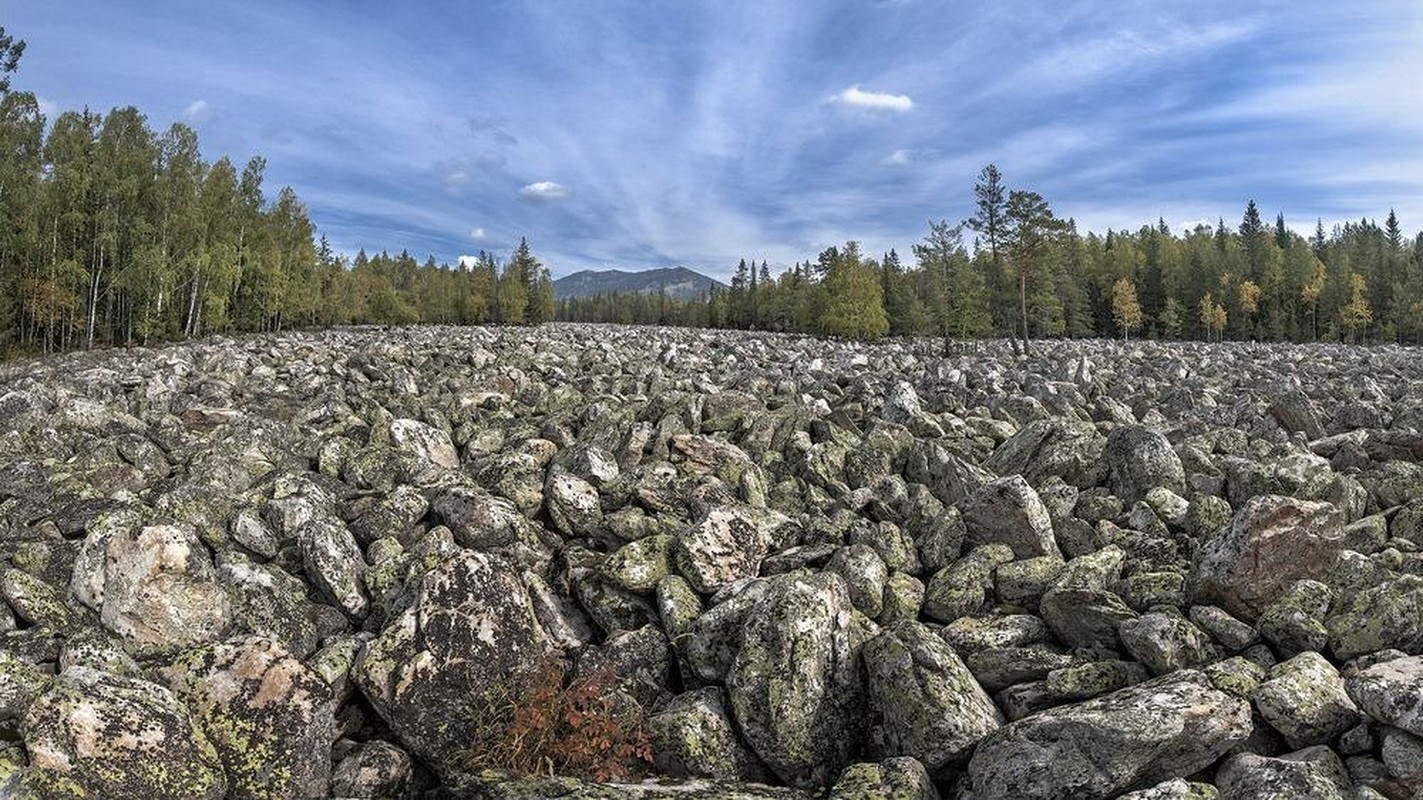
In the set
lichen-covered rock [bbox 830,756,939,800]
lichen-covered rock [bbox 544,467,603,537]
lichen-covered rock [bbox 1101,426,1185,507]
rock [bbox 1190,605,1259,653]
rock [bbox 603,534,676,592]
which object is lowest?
lichen-covered rock [bbox 830,756,939,800]

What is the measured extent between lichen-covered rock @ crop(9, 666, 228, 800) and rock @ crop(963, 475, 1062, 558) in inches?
319

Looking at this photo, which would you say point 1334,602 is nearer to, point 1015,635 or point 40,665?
point 1015,635

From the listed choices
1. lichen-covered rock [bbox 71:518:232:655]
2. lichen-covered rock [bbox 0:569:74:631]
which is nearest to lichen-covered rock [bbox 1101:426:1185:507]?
lichen-covered rock [bbox 71:518:232:655]

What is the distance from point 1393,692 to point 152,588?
10.6 m

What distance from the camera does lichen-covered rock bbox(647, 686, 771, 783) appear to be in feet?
21.7

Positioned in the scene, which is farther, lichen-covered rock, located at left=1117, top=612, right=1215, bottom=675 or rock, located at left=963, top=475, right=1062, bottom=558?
rock, located at left=963, top=475, right=1062, bottom=558

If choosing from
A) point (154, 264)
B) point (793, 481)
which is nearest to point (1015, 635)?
point (793, 481)

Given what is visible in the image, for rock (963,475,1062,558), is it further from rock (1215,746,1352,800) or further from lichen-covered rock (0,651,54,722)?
lichen-covered rock (0,651,54,722)

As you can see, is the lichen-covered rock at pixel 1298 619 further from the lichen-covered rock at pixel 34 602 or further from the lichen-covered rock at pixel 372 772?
the lichen-covered rock at pixel 34 602

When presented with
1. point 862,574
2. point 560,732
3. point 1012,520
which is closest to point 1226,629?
point 1012,520

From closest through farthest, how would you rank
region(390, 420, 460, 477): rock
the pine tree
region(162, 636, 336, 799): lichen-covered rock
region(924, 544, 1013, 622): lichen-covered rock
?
region(162, 636, 336, 799): lichen-covered rock, region(924, 544, 1013, 622): lichen-covered rock, region(390, 420, 460, 477): rock, the pine tree

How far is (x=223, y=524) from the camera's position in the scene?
10000mm

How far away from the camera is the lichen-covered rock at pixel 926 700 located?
20.7 feet

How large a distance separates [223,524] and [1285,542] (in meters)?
12.1
